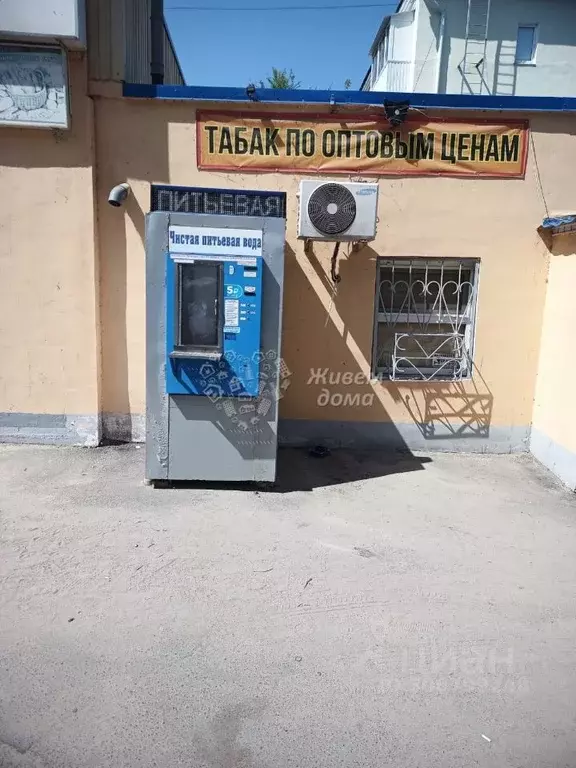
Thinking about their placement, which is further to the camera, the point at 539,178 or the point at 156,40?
the point at 156,40

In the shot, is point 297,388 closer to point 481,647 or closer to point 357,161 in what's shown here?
point 357,161

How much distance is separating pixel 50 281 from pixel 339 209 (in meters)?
3.07

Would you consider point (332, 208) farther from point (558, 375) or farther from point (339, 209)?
point (558, 375)

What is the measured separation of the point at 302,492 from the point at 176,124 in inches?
154

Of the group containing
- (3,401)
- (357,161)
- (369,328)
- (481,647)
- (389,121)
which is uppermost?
(389,121)

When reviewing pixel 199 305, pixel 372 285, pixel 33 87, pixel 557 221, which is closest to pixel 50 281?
pixel 33 87

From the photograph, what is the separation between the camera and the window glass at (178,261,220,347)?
15.6ft

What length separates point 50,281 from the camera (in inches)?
232

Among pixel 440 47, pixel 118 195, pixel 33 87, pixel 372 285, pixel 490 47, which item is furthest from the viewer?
pixel 490 47

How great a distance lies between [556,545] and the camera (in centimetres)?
436

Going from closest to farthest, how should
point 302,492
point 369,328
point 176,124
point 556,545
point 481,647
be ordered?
point 481,647 → point 556,545 → point 302,492 → point 176,124 → point 369,328

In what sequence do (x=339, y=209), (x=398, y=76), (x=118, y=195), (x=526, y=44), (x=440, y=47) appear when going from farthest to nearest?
(x=398, y=76), (x=526, y=44), (x=440, y=47), (x=118, y=195), (x=339, y=209)

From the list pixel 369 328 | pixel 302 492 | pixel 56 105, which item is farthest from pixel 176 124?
pixel 302 492

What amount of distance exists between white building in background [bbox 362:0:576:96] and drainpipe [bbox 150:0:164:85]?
12.1 meters
